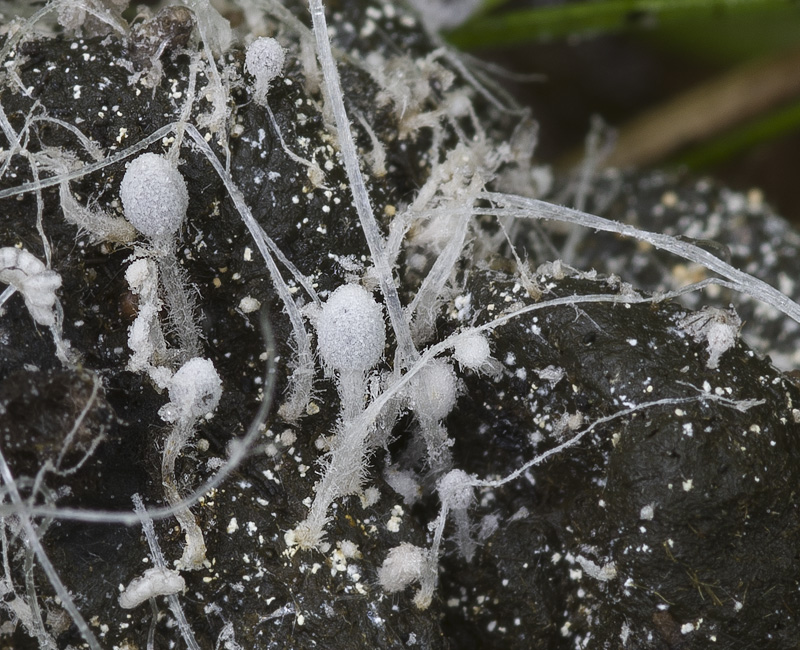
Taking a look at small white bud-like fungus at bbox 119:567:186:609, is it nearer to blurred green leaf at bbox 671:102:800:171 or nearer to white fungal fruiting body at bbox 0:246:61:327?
white fungal fruiting body at bbox 0:246:61:327

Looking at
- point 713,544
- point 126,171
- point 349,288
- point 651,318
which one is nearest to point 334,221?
point 349,288

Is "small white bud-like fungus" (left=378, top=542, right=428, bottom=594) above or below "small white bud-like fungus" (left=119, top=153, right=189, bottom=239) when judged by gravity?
below

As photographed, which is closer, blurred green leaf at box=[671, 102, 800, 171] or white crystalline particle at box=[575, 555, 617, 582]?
white crystalline particle at box=[575, 555, 617, 582]

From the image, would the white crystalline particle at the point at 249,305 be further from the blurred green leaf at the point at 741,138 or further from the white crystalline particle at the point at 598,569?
the blurred green leaf at the point at 741,138

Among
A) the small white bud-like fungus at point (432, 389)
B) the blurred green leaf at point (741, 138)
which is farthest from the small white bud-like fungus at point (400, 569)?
the blurred green leaf at point (741, 138)

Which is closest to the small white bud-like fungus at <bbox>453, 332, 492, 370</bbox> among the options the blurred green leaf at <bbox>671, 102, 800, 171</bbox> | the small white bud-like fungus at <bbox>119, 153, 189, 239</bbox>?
the small white bud-like fungus at <bbox>119, 153, 189, 239</bbox>

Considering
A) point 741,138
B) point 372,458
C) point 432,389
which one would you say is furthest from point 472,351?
point 741,138

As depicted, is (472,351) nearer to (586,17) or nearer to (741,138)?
(586,17)
